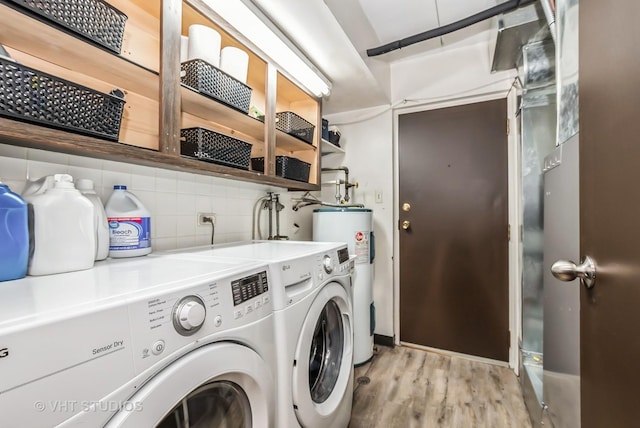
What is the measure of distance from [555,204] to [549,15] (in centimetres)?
92

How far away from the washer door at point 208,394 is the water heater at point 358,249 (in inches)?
51.9

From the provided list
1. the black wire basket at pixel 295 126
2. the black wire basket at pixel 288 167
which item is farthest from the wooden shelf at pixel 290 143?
the black wire basket at pixel 288 167

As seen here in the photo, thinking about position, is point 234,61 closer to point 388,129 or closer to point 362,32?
point 362,32

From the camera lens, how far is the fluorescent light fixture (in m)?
1.15

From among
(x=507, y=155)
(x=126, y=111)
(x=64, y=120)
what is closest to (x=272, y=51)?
(x=126, y=111)

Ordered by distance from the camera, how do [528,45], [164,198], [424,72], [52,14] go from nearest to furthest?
[52,14] < [164,198] < [528,45] < [424,72]

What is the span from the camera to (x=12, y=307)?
456mm

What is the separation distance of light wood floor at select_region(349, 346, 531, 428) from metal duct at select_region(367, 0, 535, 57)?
2.23 metres

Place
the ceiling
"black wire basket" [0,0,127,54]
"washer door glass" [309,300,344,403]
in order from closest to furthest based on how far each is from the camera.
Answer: "black wire basket" [0,0,127,54] < "washer door glass" [309,300,344,403] < the ceiling

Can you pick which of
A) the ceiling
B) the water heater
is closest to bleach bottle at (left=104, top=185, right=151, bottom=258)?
the ceiling

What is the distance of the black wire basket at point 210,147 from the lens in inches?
44.8

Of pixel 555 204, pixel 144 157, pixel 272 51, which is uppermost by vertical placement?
pixel 272 51

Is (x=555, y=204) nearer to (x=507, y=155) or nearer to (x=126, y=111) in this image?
(x=507, y=155)

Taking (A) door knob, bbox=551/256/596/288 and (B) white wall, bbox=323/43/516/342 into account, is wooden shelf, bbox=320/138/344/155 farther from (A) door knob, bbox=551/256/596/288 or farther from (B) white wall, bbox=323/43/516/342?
(A) door knob, bbox=551/256/596/288
